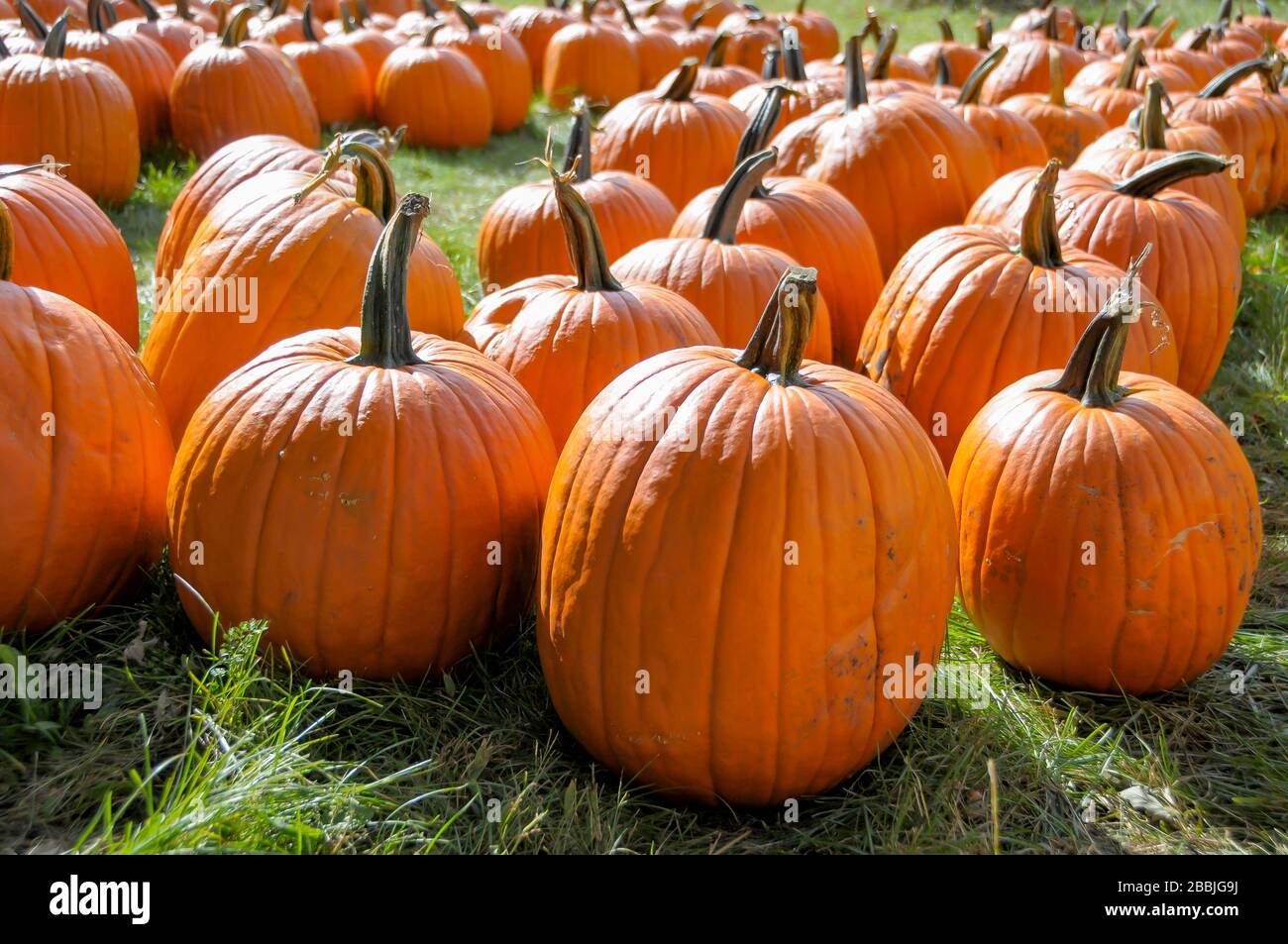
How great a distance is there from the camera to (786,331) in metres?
2.45

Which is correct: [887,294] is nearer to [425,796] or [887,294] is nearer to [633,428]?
[633,428]

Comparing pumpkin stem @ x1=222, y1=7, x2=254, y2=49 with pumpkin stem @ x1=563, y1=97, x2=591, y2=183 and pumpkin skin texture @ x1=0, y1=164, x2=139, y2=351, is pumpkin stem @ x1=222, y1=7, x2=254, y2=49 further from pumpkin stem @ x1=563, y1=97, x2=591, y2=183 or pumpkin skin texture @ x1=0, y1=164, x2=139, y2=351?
pumpkin skin texture @ x1=0, y1=164, x2=139, y2=351

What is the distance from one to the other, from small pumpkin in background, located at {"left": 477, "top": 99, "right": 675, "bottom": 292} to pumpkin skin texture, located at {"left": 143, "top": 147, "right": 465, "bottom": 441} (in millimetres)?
1421

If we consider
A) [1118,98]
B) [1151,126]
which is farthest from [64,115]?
[1118,98]

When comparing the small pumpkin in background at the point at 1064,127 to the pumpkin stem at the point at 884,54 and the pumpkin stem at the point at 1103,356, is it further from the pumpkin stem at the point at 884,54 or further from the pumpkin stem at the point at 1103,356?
the pumpkin stem at the point at 1103,356

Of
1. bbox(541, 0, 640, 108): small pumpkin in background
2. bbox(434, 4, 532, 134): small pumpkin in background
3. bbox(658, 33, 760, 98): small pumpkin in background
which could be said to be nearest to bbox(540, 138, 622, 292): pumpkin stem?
bbox(658, 33, 760, 98): small pumpkin in background

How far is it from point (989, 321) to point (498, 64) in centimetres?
675

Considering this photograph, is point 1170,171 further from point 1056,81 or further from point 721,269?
point 1056,81

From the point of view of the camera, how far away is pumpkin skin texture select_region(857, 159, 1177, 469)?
3656 mm

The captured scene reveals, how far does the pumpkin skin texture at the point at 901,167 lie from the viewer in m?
5.15

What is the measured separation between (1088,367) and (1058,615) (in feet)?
2.10

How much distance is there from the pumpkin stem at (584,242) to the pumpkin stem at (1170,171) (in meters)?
1.93

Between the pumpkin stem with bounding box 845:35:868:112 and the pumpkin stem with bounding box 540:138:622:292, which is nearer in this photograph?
the pumpkin stem with bounding box 540:138:622:292

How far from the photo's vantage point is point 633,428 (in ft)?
7.86
